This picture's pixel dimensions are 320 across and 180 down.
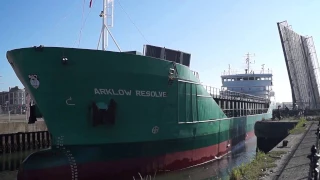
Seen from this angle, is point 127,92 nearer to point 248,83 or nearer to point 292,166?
point 292,166

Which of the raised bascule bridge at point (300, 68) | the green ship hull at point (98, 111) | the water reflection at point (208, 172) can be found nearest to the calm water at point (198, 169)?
the water reflection at point (208, 172)

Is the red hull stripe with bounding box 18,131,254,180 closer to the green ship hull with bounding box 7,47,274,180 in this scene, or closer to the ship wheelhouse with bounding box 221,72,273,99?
the green ship hull with bounding box 7,47,274,180

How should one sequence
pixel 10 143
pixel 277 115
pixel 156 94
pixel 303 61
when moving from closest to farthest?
pixel 156 94 → pixel 10 143 → pixel 277 115 → pixel 303 61

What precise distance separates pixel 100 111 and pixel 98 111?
0.20ft

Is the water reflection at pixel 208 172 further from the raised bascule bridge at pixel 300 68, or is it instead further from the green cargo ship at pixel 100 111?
the raised bascule bridge at pixel 300 68

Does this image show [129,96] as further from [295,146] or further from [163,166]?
[295,146]

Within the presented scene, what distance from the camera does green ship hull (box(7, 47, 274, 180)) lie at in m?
9.74

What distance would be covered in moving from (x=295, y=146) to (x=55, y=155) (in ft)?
26.9

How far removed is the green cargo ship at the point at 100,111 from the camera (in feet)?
32.0

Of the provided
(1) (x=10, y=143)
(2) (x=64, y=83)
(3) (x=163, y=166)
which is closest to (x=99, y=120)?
(2) (x=64, y=83)

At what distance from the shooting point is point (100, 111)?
32.2 feet

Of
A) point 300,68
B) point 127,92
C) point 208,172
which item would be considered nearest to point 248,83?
point 300,68


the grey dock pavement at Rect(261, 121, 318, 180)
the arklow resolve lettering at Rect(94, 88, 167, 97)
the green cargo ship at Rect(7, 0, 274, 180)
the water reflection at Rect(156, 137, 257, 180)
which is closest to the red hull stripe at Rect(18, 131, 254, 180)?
the green cargo ship at Rect(7, 0, 274, 180)

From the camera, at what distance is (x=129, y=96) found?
10492 mm
